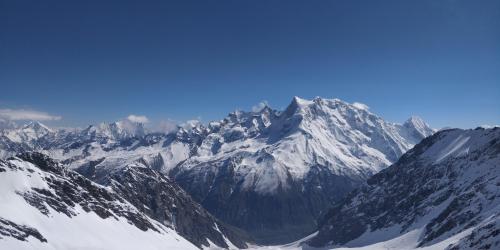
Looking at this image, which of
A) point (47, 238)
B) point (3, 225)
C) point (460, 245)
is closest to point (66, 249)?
point (47, 238)

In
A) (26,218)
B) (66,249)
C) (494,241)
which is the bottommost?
(494,241)

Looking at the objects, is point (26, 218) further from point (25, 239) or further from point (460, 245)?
Answer: point (460, 245)

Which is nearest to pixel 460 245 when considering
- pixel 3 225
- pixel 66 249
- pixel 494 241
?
pixel 494 241

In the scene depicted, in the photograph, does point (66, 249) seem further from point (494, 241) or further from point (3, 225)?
point (494, 241)

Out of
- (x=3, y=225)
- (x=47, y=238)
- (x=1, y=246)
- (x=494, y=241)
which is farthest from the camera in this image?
(x=47, y=238)

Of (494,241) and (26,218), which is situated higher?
(26,218)

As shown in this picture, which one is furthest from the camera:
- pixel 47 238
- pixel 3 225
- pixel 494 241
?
pixel 47 238

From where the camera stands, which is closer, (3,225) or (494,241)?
(494,241)

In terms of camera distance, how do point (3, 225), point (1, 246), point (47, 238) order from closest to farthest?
point (1, 246) < point (3, 225) < point (47, 238)

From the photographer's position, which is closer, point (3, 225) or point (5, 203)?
point (3, 225)
